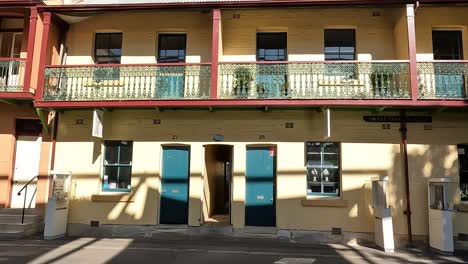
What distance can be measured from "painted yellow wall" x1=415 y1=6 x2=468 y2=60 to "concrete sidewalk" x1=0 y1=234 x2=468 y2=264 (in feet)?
19.2

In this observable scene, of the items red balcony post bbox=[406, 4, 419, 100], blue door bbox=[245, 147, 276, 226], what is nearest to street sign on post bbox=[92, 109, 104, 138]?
blue door bbox=[245, 147, 276, 226]

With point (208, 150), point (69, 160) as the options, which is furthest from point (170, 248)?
point (69, 160)

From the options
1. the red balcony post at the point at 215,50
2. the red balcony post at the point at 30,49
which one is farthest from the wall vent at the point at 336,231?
the red balcony post at the point at 30,49

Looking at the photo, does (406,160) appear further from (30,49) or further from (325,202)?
(30,49)

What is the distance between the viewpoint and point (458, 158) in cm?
1188

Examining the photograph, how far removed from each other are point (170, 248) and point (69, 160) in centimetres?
468

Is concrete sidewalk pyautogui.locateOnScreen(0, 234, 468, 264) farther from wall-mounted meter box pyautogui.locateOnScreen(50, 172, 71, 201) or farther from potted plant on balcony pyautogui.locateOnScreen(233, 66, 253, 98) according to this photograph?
potted plant on balcony pyautogui.locateOnScreen(233, 66, 253, 98)

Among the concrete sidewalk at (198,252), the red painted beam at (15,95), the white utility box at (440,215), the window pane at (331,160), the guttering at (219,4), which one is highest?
the guttering at (219,4)

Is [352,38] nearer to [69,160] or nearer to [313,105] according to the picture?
[313,105]

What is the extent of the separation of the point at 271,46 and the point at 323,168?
4251 millimetres

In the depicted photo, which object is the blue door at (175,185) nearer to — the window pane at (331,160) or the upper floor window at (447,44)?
the window pane at (331,160)

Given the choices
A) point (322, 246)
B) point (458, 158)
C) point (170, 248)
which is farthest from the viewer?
point (458, 158)

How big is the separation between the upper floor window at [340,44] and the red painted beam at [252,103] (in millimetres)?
2171

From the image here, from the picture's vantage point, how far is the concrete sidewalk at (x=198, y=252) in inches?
360
